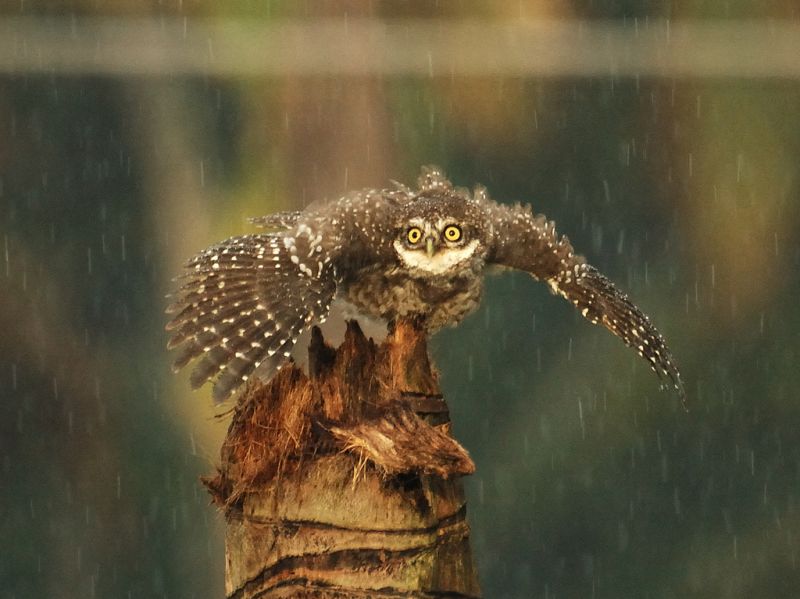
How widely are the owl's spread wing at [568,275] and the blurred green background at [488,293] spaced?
1.13m

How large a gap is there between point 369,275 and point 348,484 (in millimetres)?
729

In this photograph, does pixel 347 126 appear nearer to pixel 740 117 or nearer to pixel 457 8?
pixel 457 8

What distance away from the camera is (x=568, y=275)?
9.41 feet

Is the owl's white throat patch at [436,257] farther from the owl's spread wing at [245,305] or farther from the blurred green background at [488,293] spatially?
the blurred green background at [488,293]

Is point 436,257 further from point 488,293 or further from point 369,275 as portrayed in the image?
point 488,293

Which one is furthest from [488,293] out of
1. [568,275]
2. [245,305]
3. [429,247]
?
[245,305]

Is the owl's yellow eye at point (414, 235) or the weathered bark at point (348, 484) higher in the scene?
the owl's yellow eye at point (414, 235)

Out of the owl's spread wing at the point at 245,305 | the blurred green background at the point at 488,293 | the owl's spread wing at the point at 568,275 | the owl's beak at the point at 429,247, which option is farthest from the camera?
the blurred green background at the point at 488,293

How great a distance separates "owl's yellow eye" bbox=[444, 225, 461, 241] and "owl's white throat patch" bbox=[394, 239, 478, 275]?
0.03 meters

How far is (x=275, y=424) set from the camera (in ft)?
7.48

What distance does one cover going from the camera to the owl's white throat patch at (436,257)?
105 inches

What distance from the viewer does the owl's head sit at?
2.63 metres

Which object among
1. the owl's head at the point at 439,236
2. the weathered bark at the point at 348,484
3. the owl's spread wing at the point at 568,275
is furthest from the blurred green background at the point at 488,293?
the weathered bark at the point at 348,484

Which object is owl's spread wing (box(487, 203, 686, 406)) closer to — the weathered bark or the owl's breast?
the owl's breast
